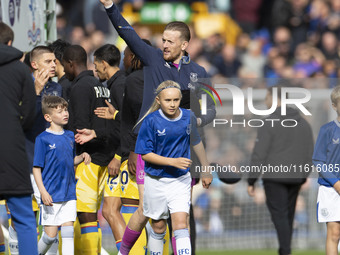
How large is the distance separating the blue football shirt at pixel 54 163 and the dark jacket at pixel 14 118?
835 mm

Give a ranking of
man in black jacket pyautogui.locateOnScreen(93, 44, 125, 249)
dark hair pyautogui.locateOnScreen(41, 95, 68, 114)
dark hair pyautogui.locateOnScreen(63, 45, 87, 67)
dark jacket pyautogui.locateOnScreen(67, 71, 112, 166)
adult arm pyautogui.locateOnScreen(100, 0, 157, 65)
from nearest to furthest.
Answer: adult arm pyautogui.locateOnScreen(100, 0, 157, 65) < dark hair pyautogui.locateOnScreen(41, 95, 68, 114) < dark jacket pyautogui.locateOnScreen(67, 71, 112, 166) < man in black jacket pyautogui.locateOnScreen(93, 44, 125, 249) < dark hair pyautogui.locateOnScreen(63, 45, 87, 67)

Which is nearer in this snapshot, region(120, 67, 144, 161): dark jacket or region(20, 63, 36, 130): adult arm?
region(20, 63, 36, 130): adult arm

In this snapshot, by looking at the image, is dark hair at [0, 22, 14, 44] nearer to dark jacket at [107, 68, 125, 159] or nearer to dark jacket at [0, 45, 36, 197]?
dark jacket at [0, 45, 36, 197]

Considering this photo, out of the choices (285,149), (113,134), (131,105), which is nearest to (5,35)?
(131,105)

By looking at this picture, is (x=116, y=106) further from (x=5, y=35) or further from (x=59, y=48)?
(x=5, y=35)

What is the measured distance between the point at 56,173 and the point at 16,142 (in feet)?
3.91

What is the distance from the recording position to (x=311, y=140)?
36.9 ft

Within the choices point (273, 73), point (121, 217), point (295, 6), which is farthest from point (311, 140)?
point (295, 6)

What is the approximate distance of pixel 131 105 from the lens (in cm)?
920

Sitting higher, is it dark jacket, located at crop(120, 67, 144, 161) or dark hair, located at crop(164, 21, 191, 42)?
dark hair, located at crop(164, 21, 191, 42)

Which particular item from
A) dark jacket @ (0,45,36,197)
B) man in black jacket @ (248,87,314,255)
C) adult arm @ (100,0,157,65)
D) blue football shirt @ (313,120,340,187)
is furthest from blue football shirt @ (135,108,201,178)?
man in black jacket @ (248,87,314,255)

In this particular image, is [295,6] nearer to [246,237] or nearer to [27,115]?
[246,237]

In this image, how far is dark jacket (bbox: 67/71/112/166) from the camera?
9.49m

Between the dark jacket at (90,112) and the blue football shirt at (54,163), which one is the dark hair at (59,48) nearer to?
the dark jacket at (90,112)
